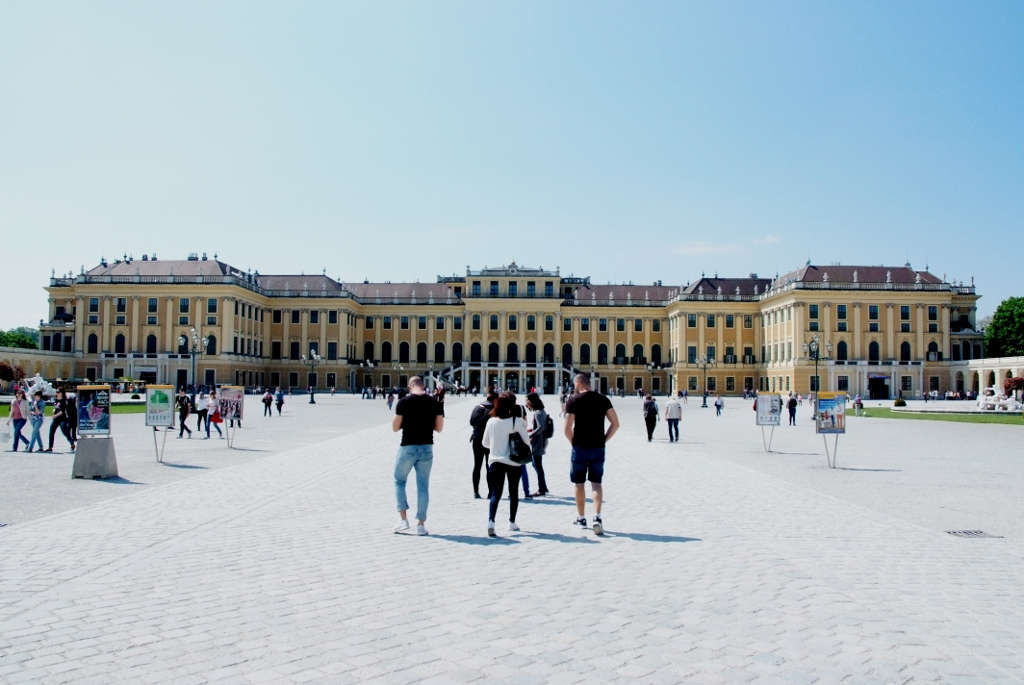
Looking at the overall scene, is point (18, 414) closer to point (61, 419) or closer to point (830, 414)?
point (61, 419)

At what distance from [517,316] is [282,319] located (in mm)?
25931

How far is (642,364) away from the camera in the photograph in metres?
94.3

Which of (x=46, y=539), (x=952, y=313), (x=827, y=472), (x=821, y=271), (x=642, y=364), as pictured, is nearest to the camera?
(x=46, y=539)

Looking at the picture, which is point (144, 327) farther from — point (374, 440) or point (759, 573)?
point (759, 573)

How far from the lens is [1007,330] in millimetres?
82000

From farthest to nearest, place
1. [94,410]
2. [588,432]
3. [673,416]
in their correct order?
[673,416] → [94,410] → [588,432]

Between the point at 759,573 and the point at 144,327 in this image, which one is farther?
the point at 144,327

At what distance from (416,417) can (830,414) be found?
11792 mm

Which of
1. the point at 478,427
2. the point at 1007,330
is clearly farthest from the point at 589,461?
the point at 1007,330

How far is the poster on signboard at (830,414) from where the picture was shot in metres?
17.9

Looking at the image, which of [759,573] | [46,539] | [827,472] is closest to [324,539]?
[46,539]

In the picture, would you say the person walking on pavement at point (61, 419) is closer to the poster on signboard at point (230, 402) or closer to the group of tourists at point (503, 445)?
the poster on signboard at point (230, 402)

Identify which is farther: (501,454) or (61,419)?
(61,419)

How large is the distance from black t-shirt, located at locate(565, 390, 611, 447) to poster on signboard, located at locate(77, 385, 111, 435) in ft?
30.7
